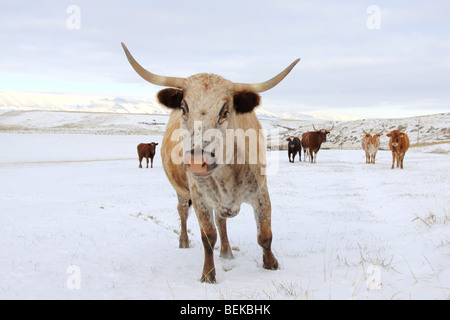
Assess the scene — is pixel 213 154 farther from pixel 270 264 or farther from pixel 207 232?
pixel 270 264

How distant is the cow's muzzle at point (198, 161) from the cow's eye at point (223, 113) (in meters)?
0.55

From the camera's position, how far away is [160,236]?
5.99m

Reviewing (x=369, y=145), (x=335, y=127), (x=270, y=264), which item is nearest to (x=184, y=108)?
(x=270, y=264)

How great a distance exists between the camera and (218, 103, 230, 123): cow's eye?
350 centimetres

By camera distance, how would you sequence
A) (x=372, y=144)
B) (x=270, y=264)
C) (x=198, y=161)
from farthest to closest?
1. (x=372, y=144)
2. (x=270, y=264)
3. (x=198, y=161)

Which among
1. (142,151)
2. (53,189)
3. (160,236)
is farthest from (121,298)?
(142,151)

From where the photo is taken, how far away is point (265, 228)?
4168 mm

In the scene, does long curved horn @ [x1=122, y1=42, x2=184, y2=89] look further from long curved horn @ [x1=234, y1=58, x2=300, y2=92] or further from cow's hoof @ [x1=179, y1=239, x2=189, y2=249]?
cow's hoof @ [x1=179, y1=239, x2=189, y2=249]

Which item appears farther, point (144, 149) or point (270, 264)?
point (144, 149)

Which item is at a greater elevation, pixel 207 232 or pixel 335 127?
pixel 335 127

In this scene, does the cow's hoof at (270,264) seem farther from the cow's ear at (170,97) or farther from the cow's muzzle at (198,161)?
the cow's ear at (170,97)

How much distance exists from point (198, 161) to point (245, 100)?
1.10 metres

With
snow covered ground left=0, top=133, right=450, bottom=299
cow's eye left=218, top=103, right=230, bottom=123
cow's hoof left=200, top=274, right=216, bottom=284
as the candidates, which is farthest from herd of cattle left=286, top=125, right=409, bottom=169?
cow's eye left=218, top=103, right=230, bottom=123

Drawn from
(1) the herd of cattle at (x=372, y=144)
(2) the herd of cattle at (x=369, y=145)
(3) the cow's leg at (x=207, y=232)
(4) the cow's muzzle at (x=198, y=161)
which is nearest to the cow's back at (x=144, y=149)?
(2) the herd of cattle at (x=369, y=145)
